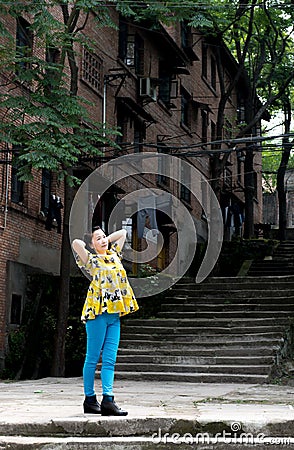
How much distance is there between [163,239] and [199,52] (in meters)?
11.1

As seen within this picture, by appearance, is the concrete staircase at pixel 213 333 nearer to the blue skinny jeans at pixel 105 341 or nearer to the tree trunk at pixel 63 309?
the tree trunk at pixel 63 309

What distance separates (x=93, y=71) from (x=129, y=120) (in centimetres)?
309

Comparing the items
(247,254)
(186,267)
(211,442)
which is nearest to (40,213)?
(186,267)

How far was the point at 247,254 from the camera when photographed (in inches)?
1070

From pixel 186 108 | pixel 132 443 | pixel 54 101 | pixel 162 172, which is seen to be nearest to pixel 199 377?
pixel 54 101

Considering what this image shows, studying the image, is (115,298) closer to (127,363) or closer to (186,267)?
(127,363)

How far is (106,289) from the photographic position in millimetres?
6914

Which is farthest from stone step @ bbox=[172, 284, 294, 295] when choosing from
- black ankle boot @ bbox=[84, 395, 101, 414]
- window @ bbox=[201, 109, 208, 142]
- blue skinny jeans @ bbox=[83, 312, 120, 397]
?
window @ bbox=[201, 109, 208, 142]

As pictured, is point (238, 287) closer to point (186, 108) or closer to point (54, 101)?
point (54, 101)

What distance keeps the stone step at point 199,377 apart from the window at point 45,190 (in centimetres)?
634

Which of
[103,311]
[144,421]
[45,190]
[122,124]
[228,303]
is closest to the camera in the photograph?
[144,421]

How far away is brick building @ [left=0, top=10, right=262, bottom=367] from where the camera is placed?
17.2 m

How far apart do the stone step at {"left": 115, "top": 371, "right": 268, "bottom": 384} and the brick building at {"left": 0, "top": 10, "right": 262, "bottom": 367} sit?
3.91 m

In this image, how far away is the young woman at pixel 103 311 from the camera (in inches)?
270
